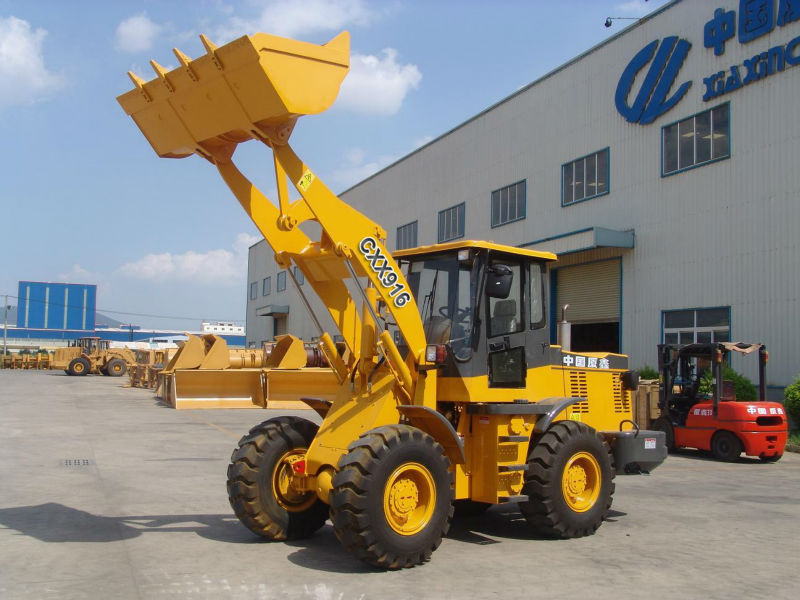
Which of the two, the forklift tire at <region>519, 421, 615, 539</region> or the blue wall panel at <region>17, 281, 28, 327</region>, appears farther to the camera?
the blue wall panel at <region>17, 281, 28, 327</region>

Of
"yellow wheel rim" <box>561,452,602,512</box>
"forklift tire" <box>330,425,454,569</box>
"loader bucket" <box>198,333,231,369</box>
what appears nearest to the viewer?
"forklift tire" <box>330,425,454,569</box>

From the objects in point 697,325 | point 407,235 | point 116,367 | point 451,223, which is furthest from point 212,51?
point 116,367

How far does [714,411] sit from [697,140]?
8826mm

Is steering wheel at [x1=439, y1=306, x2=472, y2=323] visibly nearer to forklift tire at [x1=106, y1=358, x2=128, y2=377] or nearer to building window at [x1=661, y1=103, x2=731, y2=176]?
building window at [x1=661, y1=103, x2=731, y2=176]

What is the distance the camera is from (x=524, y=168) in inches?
1102

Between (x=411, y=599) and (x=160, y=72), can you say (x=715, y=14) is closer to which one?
(x=160, y=72)

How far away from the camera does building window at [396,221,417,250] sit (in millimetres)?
36969

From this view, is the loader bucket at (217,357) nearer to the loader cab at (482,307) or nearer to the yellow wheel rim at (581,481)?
the loader cab at (482,307)

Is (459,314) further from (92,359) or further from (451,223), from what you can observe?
(92,359)

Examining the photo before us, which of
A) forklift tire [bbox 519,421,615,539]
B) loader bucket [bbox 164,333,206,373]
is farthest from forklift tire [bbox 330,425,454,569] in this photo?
loader bucket [bbox 164,333,206,373]

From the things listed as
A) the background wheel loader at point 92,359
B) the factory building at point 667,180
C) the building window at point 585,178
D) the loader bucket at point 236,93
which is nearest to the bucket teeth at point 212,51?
the loader bucket at point 236,93

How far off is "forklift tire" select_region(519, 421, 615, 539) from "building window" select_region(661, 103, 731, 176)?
46.5 ft

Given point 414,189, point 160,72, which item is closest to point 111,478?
point 160,72

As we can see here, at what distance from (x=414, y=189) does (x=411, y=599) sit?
32293 mm
